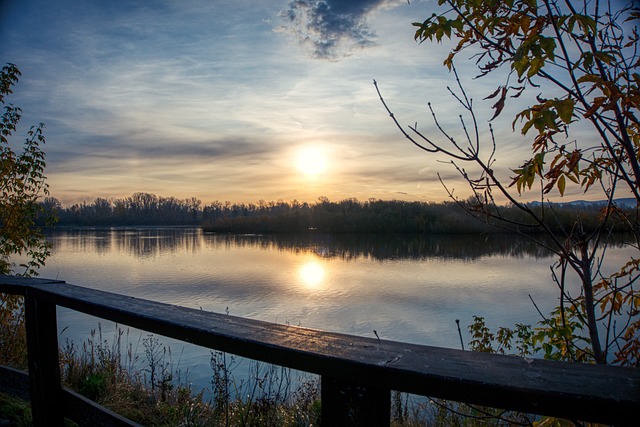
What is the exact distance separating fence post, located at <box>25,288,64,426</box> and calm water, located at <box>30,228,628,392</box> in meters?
5.73

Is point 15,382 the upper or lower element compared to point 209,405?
upper

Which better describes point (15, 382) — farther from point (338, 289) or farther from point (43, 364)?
point (338, 289)

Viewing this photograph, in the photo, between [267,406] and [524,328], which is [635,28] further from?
[267,406]

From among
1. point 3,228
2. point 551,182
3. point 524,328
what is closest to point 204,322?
point 551,182

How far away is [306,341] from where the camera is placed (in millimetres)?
1255

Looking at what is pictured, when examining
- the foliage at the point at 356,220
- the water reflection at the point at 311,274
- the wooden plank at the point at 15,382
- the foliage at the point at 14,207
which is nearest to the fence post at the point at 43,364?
the wooden plank at the point at 15,382

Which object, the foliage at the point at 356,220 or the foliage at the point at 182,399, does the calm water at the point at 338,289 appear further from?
the foliage at the point at 356,220

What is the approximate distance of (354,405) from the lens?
110 centimetres

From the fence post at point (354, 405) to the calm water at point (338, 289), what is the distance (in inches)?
283

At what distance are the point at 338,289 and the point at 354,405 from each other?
1576 cm

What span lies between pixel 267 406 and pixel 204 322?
3.27 meters

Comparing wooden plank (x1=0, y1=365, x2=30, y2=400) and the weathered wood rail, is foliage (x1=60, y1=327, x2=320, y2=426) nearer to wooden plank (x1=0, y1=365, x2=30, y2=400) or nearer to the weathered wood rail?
wooden plank (x1=0, y1=365, x2=30, y2=400)

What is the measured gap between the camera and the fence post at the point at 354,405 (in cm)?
108

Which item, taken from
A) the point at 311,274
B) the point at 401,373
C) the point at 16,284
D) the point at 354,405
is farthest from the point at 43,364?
the point at 311,274
